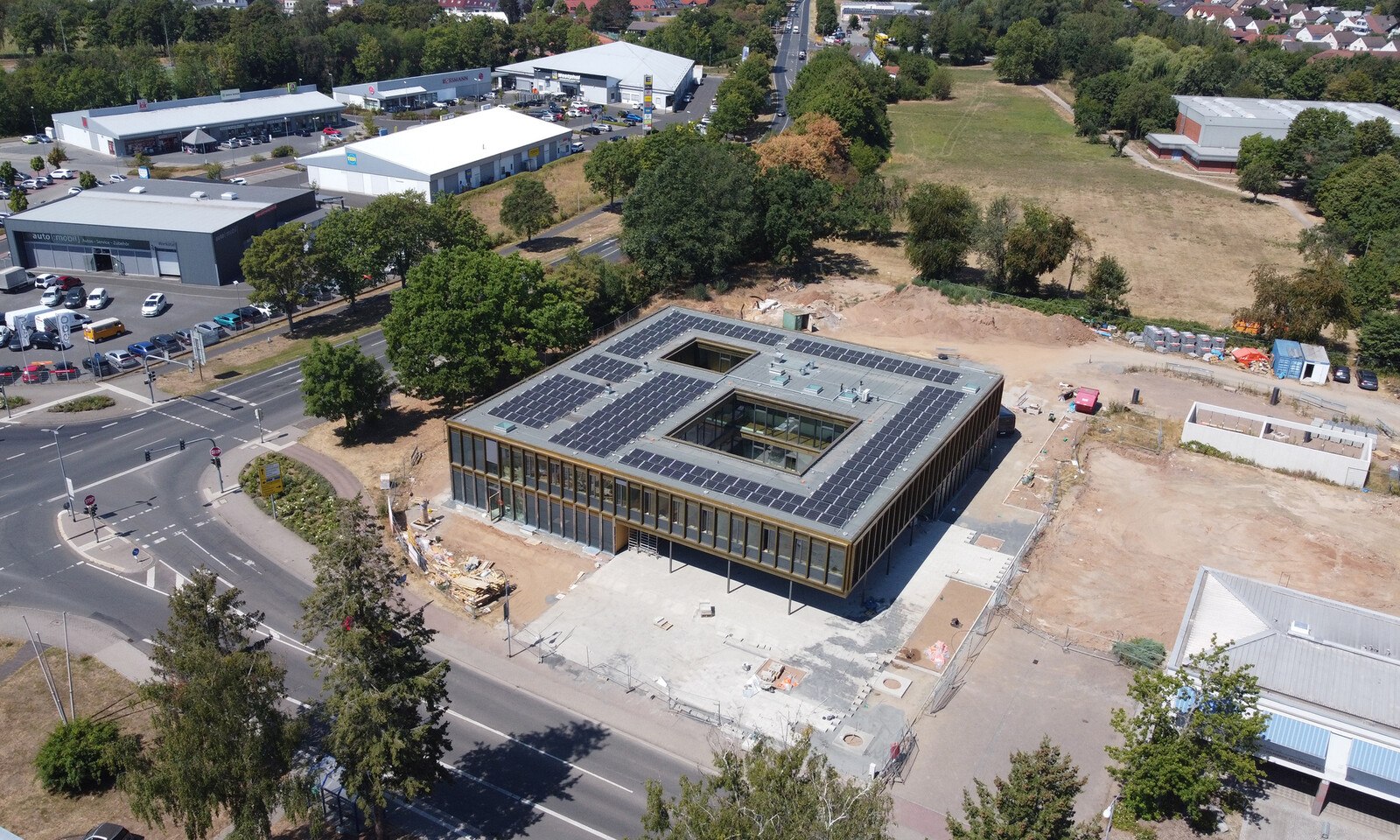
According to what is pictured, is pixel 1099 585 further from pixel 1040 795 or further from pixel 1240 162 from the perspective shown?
pixel 1240 162

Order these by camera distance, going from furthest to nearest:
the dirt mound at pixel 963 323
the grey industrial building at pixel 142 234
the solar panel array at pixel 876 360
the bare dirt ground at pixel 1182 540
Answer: the grey industrial building at pixel 142 234 < the dirt mound at pixel 963 323 < the solar panel array at pixel 876 360 < the bare dirt ground at pixel 1182 540

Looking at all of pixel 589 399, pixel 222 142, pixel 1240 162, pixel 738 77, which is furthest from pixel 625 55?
pixel 589 399

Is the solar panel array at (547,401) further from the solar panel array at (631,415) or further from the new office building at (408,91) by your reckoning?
the new office building at (408,91)

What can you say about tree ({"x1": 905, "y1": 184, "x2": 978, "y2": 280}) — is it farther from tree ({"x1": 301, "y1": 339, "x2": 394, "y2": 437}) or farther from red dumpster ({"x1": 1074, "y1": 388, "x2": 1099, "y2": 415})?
tree ({"x1": 301, "y1": 339, "x2": 394, "y2": 437})

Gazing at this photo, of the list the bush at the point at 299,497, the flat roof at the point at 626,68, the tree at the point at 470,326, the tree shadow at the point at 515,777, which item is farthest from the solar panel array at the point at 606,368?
the flat roof at the point at 626,68

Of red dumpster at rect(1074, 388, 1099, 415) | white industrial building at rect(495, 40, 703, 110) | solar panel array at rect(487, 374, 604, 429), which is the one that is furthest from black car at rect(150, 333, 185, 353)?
white industrial building at rect(495, 40, 703, 110)
